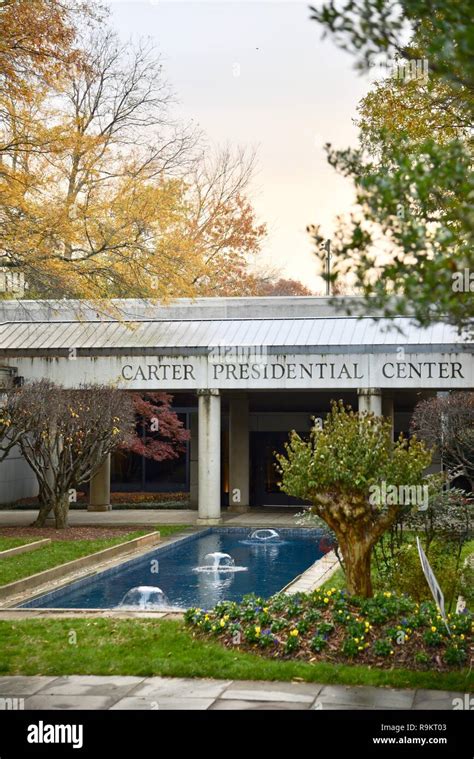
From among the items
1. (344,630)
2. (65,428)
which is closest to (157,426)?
(65,428)

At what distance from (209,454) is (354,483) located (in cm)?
1490

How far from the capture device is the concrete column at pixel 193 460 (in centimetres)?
3117

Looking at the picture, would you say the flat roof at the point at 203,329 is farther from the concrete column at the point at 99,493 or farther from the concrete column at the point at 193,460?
the concrete column at the point at 99,493

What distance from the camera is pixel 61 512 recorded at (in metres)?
23.1

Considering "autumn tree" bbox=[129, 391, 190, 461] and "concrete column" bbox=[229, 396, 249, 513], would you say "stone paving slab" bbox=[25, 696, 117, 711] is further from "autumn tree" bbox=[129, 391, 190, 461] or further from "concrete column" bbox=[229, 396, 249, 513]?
"concrete column" bbox=[229, 396, 249, 513]

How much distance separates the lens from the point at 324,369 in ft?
82.2

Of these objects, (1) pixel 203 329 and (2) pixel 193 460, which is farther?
A: (2) pixel 193 460

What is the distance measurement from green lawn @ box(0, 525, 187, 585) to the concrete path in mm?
6680

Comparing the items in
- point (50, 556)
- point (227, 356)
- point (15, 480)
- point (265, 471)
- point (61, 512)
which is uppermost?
point (227, 356)

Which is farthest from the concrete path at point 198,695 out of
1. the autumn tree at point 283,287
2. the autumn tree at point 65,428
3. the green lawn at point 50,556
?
the autumn tree at point 283,287

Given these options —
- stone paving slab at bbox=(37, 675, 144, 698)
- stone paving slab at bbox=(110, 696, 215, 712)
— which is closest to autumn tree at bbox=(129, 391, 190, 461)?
stone paving slab at bbox=(37, 675, 144, 698)

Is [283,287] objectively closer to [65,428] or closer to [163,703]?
[65,428]

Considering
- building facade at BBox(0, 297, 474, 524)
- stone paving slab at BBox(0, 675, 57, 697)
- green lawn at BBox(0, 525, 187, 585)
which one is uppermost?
building facade at BBox(0, 297, 474, 524)

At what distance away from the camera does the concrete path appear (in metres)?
8.22
